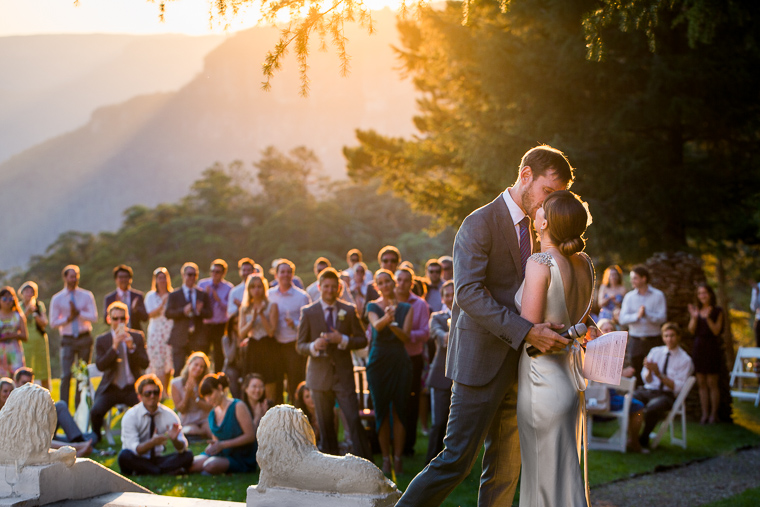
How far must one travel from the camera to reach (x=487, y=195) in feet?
60.6

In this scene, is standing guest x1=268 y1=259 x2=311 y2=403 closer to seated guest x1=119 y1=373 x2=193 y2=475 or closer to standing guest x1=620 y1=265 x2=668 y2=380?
seated guest x1=119 y1=373 x2=193 y2=475

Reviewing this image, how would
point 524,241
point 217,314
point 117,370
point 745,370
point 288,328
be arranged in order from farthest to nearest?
point 745,370
point 217,314
point 288,328
point 117,370
point 524,241

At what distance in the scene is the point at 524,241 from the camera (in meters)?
4.24

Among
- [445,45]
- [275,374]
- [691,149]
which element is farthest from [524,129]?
[275,374]

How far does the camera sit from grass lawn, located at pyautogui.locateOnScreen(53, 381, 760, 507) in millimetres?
7246

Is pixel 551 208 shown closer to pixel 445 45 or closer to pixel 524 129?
pixel 524 129

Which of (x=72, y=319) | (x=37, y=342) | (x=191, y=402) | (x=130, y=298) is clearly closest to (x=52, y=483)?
(x=191, y=402)

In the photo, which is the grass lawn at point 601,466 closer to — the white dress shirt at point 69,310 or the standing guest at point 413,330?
the standing guest at point 413,330

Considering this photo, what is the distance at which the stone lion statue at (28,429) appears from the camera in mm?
4996

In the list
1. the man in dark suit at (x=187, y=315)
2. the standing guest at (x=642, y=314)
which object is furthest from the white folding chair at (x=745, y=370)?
the man in dark suit at (x=187, y=315)

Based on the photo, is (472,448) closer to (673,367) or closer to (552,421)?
(552,421)

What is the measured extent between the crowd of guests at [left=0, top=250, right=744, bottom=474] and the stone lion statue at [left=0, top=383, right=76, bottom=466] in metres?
3.17

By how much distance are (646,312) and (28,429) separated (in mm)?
9105

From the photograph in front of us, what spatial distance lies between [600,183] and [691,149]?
424 centimetres
